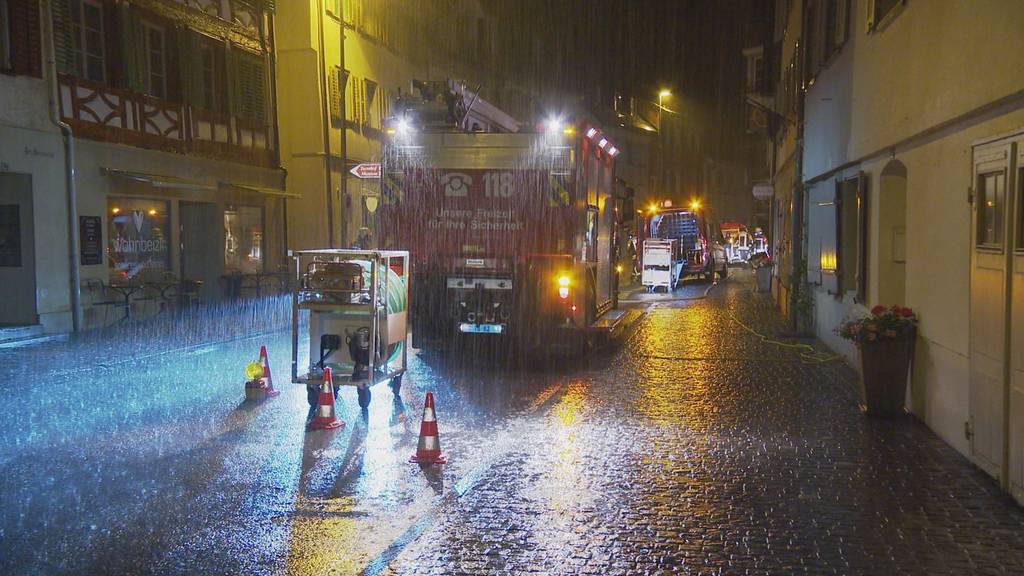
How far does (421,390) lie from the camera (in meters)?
10.4

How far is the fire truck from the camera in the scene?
40.0 ft

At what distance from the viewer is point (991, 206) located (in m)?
6.43

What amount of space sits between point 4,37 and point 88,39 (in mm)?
2035

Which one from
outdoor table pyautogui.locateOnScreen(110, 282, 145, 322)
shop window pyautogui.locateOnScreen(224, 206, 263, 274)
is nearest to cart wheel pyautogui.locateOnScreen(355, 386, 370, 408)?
outdoor table pyautogui.locateOnScreen(110, 282, 145, 322)

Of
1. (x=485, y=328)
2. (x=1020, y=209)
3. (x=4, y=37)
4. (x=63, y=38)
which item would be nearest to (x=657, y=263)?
(x=485, y=328)

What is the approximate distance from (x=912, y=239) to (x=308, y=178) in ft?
65.0

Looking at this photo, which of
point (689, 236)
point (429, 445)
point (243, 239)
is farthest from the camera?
point (689, 236)

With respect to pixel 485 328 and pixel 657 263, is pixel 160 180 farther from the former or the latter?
pixel 657 263

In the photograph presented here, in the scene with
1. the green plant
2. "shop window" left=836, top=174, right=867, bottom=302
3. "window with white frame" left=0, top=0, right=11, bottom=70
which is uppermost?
"window with white frame" left=0, top=0, right=11, bottom=70

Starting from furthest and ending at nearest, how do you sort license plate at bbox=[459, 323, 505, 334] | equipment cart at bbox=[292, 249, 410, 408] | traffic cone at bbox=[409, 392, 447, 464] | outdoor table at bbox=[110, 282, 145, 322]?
outdoor table at bbox=[110, 282, 145, 322], license plate at bbox=[459, 323, 505, 334], equipment cart at bbox=[292, 249, 410, 408], traffic cone at bbox=[409, 392, 447, 464]

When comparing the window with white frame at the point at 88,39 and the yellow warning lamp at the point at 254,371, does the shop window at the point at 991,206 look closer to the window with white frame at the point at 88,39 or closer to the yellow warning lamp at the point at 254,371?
the yellow warning lamp at the point at 254,371

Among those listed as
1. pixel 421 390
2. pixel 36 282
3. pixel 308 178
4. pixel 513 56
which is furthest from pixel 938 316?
pixel 513 56

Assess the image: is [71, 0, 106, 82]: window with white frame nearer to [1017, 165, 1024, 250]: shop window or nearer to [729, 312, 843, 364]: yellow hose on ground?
[729, 312, 843, 364]: yellow hose on ground

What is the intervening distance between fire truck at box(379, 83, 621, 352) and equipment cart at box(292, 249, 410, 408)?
299 centimetres
